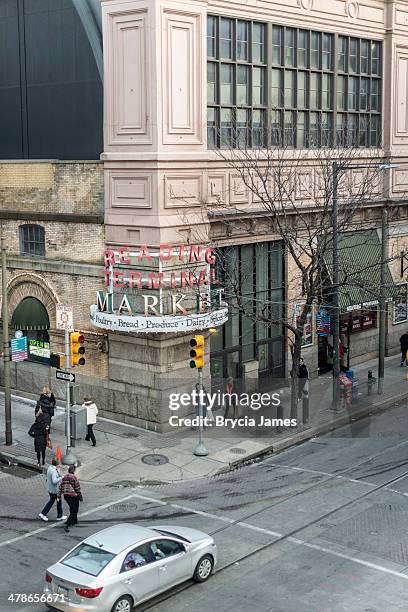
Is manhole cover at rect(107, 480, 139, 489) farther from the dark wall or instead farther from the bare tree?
the dark wall

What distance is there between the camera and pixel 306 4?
30219 millimetres

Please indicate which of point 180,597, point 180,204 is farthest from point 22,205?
point 180,597

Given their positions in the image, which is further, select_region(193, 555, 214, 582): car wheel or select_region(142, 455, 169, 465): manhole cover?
select_region(142, 455, 169, 465): manhole cover

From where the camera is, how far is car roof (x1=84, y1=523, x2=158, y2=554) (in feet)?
48.0

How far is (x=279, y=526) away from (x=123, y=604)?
5246mm

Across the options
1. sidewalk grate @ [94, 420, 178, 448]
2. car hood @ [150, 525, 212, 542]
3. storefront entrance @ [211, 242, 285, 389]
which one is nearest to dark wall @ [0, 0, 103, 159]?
storefront entrance @ [211, 242, 285, 389]

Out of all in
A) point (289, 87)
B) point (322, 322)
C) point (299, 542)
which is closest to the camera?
point (299, 542)

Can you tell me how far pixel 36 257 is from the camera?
29.2m

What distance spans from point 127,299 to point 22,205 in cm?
597

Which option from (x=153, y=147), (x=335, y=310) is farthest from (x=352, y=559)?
(x=153, y=147)

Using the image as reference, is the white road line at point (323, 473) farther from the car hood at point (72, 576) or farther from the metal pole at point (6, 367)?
the car hood at point (72, 576)

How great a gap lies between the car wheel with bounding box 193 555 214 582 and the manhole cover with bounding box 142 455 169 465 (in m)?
7.59

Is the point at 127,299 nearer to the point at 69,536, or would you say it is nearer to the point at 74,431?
the point at 74,431

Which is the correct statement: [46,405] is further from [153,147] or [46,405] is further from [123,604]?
[123,604]
